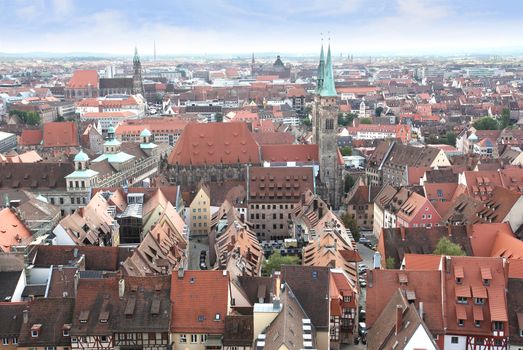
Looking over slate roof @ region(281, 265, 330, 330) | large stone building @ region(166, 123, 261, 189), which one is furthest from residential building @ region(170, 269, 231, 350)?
large stone building @ region(166, 123, 261, 189)

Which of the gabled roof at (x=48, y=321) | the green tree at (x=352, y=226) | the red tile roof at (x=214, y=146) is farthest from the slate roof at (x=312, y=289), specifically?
the red tile roof at (x=214, y=146)

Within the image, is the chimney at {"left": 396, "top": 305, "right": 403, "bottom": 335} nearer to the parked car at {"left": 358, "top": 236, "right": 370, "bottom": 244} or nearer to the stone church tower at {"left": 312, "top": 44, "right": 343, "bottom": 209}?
Result: the parked car at {"left": 358, "top": 236, "right": 370, "bottom": 244}

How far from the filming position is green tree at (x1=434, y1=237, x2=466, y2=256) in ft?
240

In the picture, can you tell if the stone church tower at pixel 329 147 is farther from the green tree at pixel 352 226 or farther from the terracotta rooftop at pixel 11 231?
the terracotta rooftop at pixel 11 231

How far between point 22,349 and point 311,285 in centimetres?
2543

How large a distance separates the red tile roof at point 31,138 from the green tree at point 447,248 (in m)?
128

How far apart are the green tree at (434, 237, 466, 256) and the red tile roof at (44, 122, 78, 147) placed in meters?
120

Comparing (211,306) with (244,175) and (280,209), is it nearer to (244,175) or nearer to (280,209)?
(280,209)

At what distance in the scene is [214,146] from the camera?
134m

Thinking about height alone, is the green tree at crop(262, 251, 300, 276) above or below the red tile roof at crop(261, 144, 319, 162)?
below

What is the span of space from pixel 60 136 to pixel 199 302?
126m

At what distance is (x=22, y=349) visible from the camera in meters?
56.4

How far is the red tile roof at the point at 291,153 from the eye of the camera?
5271 inches

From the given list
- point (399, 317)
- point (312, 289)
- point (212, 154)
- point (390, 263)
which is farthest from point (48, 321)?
point (212, 154)
